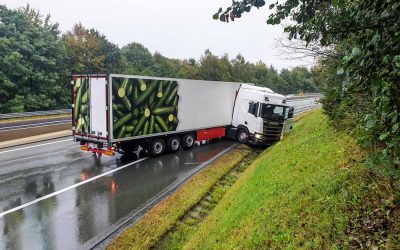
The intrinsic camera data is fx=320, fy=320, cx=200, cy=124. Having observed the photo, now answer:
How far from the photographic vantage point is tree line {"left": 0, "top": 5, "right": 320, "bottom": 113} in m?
31.4

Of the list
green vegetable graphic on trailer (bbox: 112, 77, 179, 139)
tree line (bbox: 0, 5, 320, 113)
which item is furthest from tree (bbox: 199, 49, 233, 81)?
green vegetable graphic on trailer (bbox: 112, 77, 179, 139)

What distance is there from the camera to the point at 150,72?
192ft

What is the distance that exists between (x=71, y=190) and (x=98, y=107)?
402cm

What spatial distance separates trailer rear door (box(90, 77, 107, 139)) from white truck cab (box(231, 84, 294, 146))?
8.40 metres

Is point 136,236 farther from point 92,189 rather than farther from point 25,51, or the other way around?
point 25,51

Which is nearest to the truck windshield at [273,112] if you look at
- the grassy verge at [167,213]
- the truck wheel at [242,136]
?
the truck wheel at [242,136]

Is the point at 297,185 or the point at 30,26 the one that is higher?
the point at 30,26

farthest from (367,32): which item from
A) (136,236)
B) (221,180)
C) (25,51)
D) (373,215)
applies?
(25,51)

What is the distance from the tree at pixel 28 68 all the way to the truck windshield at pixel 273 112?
25.3 m

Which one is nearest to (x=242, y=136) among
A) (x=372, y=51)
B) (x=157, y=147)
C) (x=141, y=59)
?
(x=157, y=147)

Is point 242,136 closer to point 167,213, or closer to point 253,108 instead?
point 253,108

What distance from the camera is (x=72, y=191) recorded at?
10391 millimetres

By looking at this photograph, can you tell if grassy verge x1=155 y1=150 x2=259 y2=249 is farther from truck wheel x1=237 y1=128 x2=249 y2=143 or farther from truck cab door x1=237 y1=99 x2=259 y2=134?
truck wheel x1=237 y1=128 x2=249 y2=143

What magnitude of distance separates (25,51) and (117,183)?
92.6 feet
